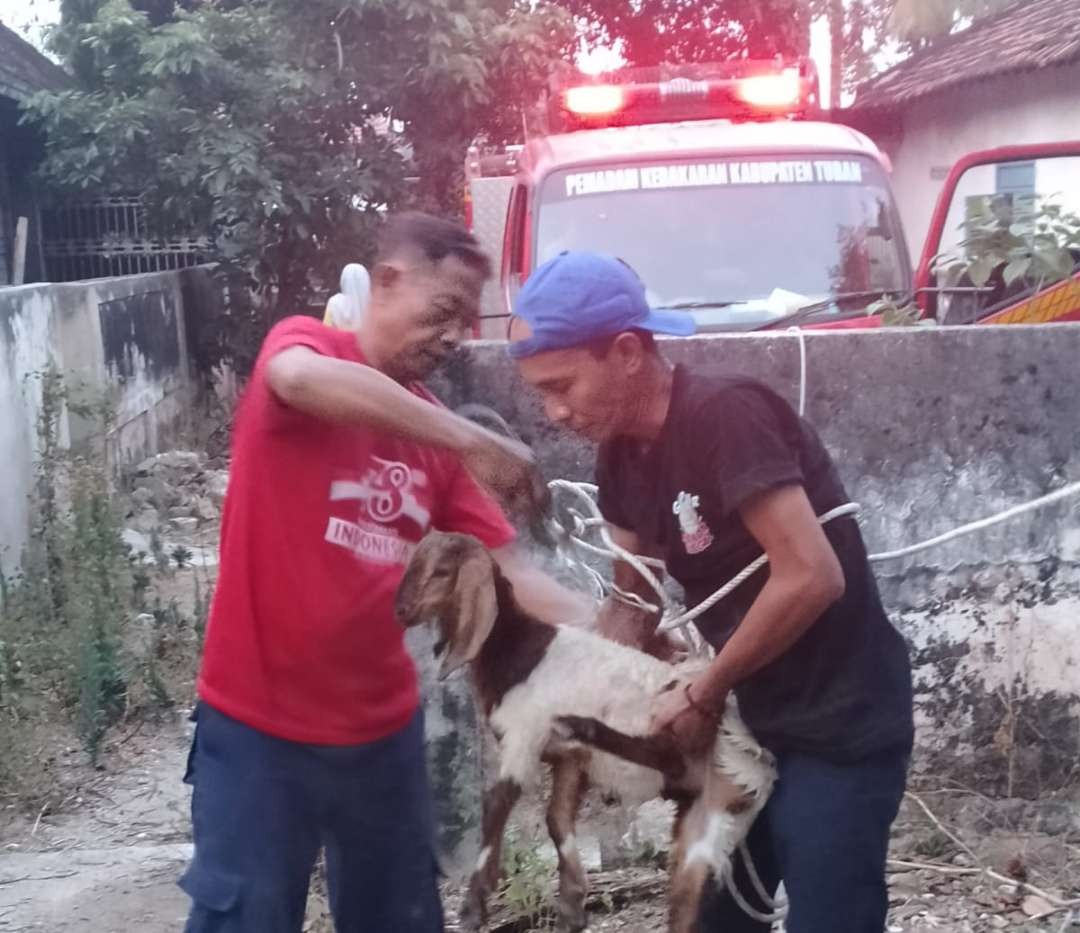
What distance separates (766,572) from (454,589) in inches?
20.5

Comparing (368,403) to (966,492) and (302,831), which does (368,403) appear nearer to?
(302,831)

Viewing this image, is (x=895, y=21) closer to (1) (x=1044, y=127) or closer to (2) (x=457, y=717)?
(1) (x=1044, y=127)

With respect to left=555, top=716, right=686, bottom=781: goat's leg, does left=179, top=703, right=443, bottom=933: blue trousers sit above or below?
below

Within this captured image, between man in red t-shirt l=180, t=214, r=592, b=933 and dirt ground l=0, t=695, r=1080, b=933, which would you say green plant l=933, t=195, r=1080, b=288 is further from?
man in red t-shirt l=180, t=214, r=592, b=933

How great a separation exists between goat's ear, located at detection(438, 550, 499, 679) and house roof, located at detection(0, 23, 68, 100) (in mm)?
10320

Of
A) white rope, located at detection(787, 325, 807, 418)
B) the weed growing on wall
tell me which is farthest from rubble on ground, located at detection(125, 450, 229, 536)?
white rope, located at detection(787, 325, 807, 418)


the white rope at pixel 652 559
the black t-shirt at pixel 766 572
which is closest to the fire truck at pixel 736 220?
the white rope at pixel 652 559

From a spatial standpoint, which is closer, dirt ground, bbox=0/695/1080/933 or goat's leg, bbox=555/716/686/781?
goat's leg, bbox=555/716/686/781

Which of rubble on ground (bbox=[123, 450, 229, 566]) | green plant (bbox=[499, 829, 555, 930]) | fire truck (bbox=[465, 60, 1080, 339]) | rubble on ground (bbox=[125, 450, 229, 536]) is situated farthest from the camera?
rubble on ground (bbox=[125, 450, 229, 536])

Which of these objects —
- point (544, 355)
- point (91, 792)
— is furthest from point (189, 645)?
point (544, 355)

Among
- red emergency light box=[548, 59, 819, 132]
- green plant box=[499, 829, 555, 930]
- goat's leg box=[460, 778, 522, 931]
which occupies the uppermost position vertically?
red emergency light box=[548, 59, 819, 132]

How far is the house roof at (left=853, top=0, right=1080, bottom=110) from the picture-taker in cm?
1291

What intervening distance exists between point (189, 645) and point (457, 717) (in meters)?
2.44

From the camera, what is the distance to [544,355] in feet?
7.04
